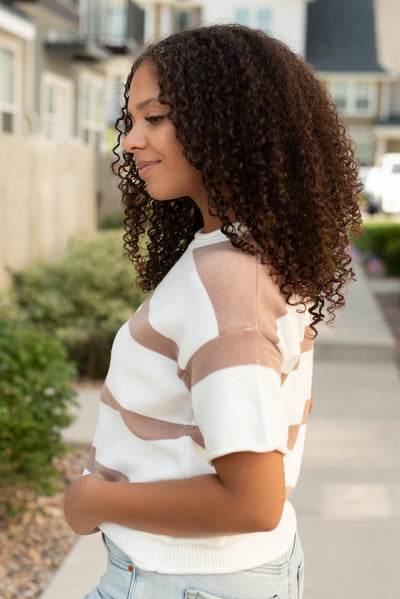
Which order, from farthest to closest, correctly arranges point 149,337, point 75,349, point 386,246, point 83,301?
1. point 386,246
2. point 83,301
3. point 75,349
4. point 149,337

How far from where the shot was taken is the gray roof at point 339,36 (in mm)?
38969

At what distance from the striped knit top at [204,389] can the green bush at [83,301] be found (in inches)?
187

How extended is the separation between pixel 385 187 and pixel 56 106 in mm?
15478

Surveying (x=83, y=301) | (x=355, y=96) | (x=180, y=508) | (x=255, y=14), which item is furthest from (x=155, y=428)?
(x=355, y=96)

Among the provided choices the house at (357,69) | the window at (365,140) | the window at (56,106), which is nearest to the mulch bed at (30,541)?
the window at (56,106)

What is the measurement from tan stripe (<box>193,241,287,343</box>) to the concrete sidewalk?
2163mm

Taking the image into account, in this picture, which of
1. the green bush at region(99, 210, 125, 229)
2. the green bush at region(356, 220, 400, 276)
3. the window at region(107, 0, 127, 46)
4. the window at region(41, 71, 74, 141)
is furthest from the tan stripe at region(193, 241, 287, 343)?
the window at region(107, 0, 127, 46)

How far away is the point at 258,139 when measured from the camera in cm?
120

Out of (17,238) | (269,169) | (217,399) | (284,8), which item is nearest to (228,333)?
(217,399)

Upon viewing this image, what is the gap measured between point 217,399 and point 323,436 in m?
4.00

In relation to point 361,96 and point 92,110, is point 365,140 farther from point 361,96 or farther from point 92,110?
A: point 92,110

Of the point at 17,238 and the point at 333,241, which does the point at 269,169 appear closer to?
the point at 333,241

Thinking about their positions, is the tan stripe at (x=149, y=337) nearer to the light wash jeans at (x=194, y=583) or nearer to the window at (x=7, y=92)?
the light wash jeans at (x=194, y=583)

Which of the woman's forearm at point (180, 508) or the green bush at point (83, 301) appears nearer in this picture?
the woman's forearm at point (180, 508)
